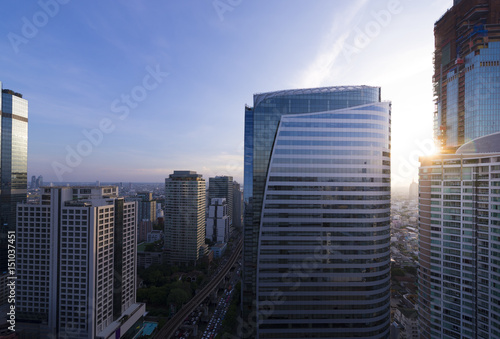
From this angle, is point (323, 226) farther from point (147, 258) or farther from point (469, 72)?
point (147, 258)

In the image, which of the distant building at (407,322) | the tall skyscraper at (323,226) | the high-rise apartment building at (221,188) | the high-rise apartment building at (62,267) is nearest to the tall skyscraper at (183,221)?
the high-rise apartment building at (62,267)

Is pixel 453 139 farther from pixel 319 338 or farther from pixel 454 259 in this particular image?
pixel 319 338

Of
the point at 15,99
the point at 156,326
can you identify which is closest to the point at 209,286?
the point at 156,326

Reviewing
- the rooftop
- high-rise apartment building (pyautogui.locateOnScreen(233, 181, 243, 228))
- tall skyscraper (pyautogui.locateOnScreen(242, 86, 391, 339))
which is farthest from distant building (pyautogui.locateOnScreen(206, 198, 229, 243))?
the rooftop

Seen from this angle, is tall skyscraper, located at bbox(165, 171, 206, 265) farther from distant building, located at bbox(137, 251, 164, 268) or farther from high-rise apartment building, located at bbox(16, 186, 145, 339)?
high-rise apartment building, located at bbox(16, 186, 145, 339)

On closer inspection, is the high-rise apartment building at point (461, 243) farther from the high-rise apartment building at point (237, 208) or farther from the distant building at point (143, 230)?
the high-rise apartment building at point (237, 208)

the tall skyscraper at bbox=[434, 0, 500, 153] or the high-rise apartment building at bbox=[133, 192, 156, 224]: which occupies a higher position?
the tall skyscraper at bbox=[434, 0, 500, 153]
